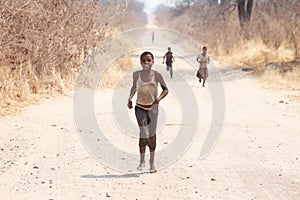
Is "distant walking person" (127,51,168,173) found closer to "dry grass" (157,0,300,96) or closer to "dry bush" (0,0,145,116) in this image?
"dry bush" (0,0,145,116)

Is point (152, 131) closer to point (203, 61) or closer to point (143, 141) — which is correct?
point (143, 141)

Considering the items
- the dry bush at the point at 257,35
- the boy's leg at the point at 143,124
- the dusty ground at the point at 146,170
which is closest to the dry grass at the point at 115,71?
the dusty ground at the point at 146,170

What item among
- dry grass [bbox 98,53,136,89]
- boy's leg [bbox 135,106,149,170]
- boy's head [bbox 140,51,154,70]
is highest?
dry grass [bbox 98,53,136,89]

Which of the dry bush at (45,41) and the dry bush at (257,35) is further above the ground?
the dry bush at (257,35)

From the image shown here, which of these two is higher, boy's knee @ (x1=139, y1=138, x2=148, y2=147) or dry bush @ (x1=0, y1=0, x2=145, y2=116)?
dry bush @ (x1=0, y1=0, x2=145, y2=116)

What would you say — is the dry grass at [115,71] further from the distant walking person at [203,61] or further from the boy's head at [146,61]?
the boy's head at [146,61]

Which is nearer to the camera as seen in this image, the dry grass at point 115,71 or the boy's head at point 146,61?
the boy's head at point 146,61

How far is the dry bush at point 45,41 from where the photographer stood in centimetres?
966

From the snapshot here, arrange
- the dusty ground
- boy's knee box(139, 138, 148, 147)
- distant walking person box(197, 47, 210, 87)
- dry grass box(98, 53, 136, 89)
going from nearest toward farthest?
the dusty ground, boy's knee box(139, 138, 148, 147), dry grass box(98, 53, 136, 89), distant walking person box(197, 47, 210, 87)

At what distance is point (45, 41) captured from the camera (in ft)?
38.3

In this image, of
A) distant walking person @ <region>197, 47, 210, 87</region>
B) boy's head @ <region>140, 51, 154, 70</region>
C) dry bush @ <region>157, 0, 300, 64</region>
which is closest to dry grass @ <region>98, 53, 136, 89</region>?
distant walking person @ <region>197, 47, 210, 87</region>

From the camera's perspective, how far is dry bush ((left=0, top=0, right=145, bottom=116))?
31.7 ft

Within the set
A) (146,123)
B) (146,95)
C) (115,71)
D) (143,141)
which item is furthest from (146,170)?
(115,71)

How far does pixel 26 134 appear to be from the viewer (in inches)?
256
